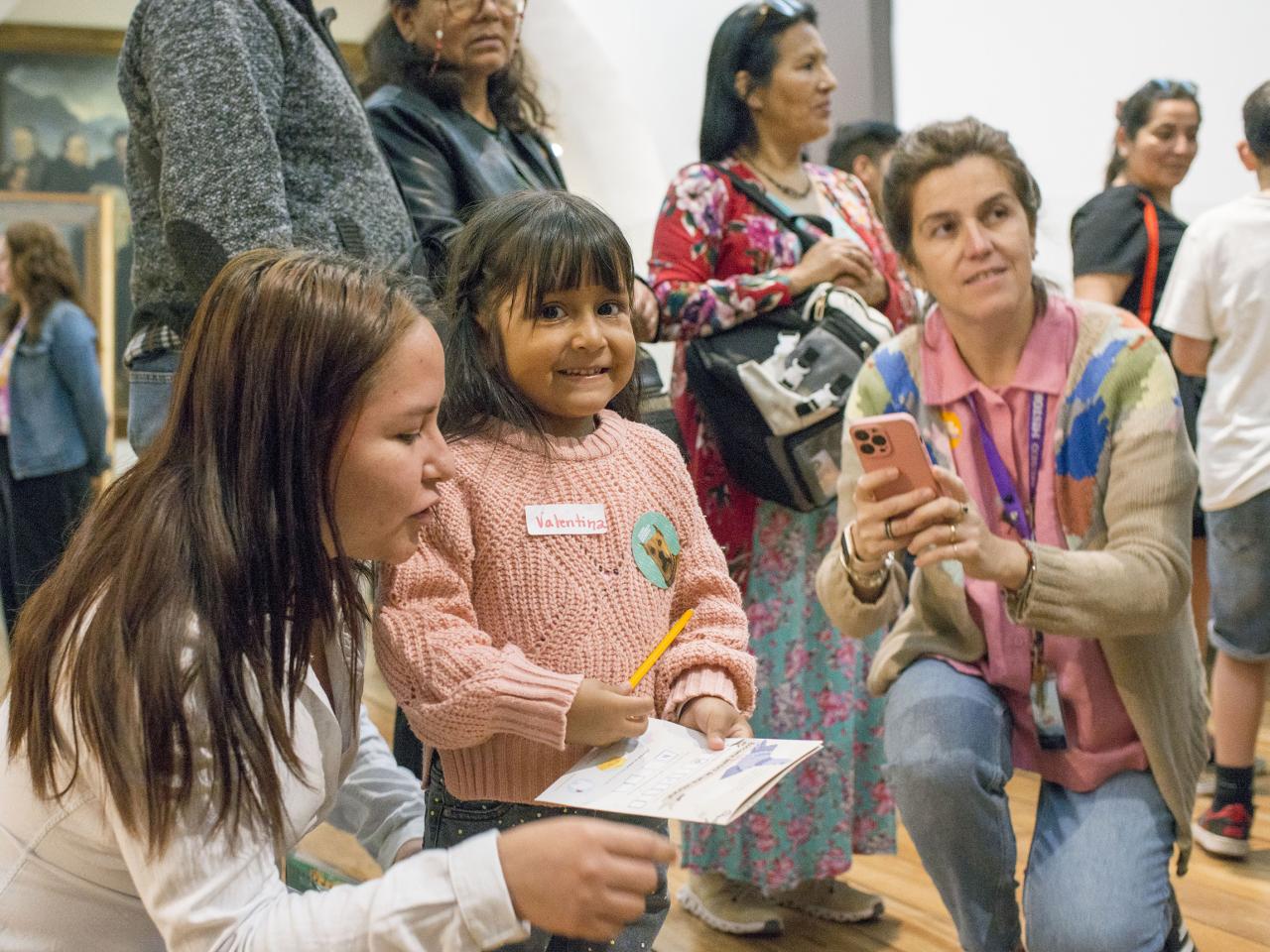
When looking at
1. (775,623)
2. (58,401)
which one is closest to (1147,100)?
(775,623)

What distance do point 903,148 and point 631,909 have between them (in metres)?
1.37

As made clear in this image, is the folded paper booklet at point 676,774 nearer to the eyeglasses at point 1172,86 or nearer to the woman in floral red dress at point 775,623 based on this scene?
the woman in floral red dress at point 775,623

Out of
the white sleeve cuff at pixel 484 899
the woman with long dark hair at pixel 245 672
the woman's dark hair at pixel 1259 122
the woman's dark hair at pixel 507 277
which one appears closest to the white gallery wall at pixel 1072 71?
the woman's dark hair at pixel 1259 122

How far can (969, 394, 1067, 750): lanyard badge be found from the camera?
181 centimetres

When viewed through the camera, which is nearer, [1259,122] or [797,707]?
[797,707]

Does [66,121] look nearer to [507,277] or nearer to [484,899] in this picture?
[507,277]

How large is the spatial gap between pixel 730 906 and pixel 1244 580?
4.42 ft

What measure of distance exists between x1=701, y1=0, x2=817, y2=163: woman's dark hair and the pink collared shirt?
2.90 feet

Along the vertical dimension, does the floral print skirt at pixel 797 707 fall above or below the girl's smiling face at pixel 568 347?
below

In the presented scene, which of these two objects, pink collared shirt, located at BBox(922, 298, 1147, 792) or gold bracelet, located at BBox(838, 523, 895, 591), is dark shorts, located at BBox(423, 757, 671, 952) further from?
pink collared shirt, located at BBox(922, 298, 1147, 792)

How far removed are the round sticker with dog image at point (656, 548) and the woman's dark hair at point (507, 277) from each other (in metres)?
0.16

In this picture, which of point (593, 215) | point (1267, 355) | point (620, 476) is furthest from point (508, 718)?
point (1267, 355)

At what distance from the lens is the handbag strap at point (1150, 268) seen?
3.28 m

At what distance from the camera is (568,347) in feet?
4.80
